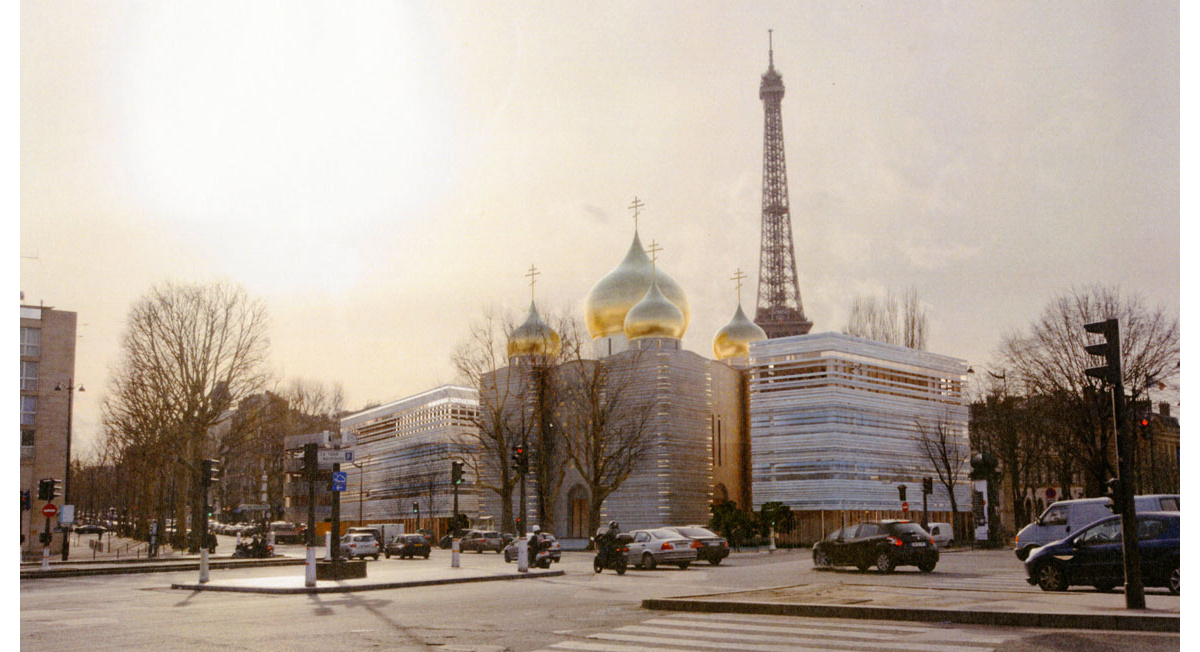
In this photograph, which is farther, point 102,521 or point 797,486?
point 102,521

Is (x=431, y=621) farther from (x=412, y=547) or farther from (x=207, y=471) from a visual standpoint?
(x=412, y=547)

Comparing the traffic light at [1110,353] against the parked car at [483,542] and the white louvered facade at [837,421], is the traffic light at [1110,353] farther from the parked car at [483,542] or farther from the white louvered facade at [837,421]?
the white louvered facade at [837,421]

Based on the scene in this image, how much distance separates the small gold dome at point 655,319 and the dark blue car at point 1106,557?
45.6m

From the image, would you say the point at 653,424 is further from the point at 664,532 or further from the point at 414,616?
the point at 414,616

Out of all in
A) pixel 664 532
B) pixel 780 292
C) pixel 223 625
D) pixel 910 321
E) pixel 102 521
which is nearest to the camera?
pixel 223 625

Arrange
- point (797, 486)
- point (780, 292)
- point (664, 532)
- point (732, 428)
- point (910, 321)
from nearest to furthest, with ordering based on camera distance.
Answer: point (664, 532), point (797, 486), point (732, 428), point (910, 321), point (780, 292)

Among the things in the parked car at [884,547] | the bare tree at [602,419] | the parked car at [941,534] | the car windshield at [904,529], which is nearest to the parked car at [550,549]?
the parked car at [884,547]

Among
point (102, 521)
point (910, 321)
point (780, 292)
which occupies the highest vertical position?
point (780, 292)

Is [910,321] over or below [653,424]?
over

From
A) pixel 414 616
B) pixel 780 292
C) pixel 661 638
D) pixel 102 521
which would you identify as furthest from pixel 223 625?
pixel 102 521

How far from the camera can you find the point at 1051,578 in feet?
65.3

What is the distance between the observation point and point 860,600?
57.8ft

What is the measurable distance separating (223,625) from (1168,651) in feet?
42.3

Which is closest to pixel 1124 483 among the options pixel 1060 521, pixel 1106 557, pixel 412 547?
pixel 1106 557
